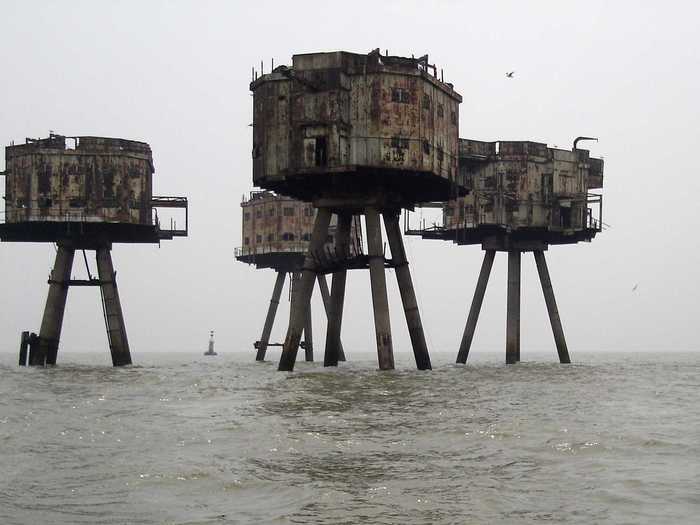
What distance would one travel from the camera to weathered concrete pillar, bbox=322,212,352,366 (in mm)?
47656

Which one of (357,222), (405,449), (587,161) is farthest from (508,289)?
(405,449)

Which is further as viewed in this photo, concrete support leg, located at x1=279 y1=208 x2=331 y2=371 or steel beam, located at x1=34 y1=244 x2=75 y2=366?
steel beam, located at x1=34 y1=244 x2=75 y2=366

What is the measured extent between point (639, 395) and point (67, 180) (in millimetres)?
31448

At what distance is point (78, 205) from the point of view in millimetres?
53406

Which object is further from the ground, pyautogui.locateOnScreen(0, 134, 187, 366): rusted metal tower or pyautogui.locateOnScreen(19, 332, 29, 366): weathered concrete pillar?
pyautogui.locateOnScreen(0, 134, 187, 366): rusted metal tower

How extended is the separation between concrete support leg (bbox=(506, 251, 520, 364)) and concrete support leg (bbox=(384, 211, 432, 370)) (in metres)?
18.6

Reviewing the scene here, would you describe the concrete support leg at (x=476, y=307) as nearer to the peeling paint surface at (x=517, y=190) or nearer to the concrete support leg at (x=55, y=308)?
the peeling paint surface at (x=517, y=190)

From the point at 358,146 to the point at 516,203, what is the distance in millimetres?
19908

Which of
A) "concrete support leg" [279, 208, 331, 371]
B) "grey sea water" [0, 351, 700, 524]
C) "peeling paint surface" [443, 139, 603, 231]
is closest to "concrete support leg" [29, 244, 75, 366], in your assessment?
"concrete support leg" [279, 208, 331, 371]

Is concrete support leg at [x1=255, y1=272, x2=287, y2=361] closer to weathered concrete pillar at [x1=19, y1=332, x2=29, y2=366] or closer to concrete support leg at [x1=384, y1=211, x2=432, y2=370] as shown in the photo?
weathered concrete pillar at [x1=19, y1=332, x2=29, y2=366]

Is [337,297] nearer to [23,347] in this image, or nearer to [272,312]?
[23,347]

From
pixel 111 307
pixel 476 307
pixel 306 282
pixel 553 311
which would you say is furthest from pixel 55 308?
pixel 553 311

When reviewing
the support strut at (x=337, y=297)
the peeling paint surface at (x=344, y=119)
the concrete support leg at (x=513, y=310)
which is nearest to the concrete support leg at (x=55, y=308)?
the support strut at (x=337, y=297)

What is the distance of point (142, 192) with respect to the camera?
54938 millimetres
